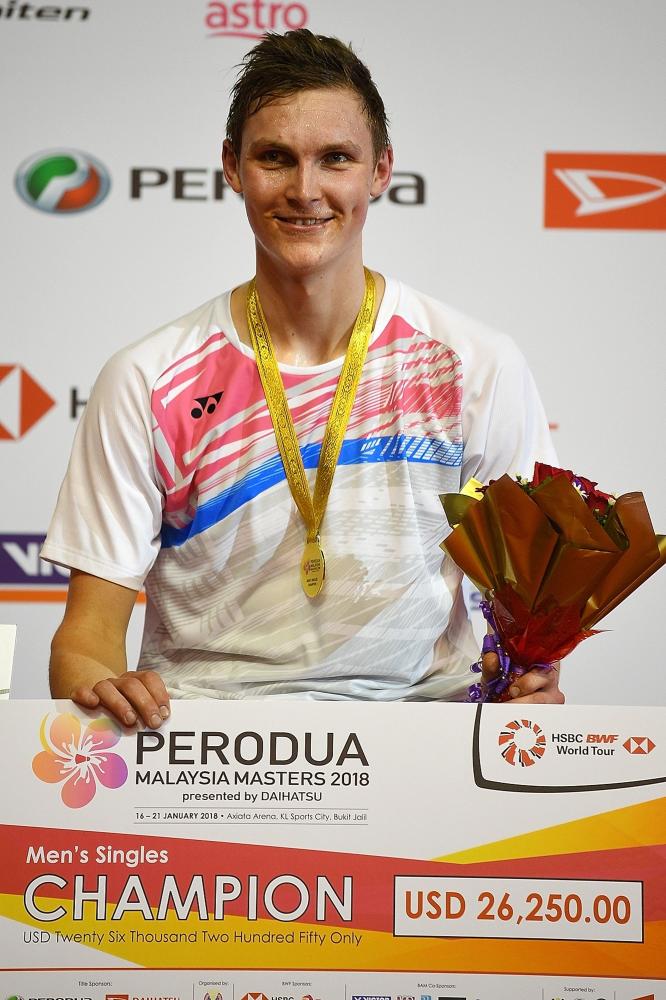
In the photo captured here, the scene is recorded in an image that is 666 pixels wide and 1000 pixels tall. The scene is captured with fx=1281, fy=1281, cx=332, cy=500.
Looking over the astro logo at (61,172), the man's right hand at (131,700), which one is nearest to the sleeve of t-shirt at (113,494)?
the man's right hand at (131,700)

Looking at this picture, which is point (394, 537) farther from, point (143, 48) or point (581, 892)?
point (143, 48)

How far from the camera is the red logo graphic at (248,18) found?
327cm

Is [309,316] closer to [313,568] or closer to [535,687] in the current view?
[313,568]

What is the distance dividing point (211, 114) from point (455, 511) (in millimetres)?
1939

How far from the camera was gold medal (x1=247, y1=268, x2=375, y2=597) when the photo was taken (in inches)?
83.3

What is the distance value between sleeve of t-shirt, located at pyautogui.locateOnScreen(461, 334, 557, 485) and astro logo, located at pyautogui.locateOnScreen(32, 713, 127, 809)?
0.95 metres

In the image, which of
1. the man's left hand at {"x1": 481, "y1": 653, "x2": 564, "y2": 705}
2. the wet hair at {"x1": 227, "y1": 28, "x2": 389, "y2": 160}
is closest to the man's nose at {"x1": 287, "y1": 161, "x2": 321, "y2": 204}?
the wet hair at {"x1": 227, "y1": 28, "x2": 389, "y2": 160}

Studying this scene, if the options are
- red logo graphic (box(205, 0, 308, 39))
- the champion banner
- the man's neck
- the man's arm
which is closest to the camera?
the champion banner

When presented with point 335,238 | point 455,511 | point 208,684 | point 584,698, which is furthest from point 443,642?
point 584,698

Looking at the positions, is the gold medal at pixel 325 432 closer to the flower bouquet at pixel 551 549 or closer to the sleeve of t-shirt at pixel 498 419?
the sleeve of t-shirt at pixel 498 419

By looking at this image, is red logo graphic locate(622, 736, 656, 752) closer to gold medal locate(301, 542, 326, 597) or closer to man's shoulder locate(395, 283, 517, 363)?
gold medal locate(301, 542, 326, 597)

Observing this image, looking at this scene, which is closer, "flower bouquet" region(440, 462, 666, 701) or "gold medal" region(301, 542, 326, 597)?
"flower bouquet" region(440, 462, 666, 701)

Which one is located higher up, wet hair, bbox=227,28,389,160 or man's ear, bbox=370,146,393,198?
wet hair, bbox=227,28,389,160

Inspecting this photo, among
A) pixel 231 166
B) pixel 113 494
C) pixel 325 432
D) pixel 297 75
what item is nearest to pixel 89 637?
pixel 113 494
